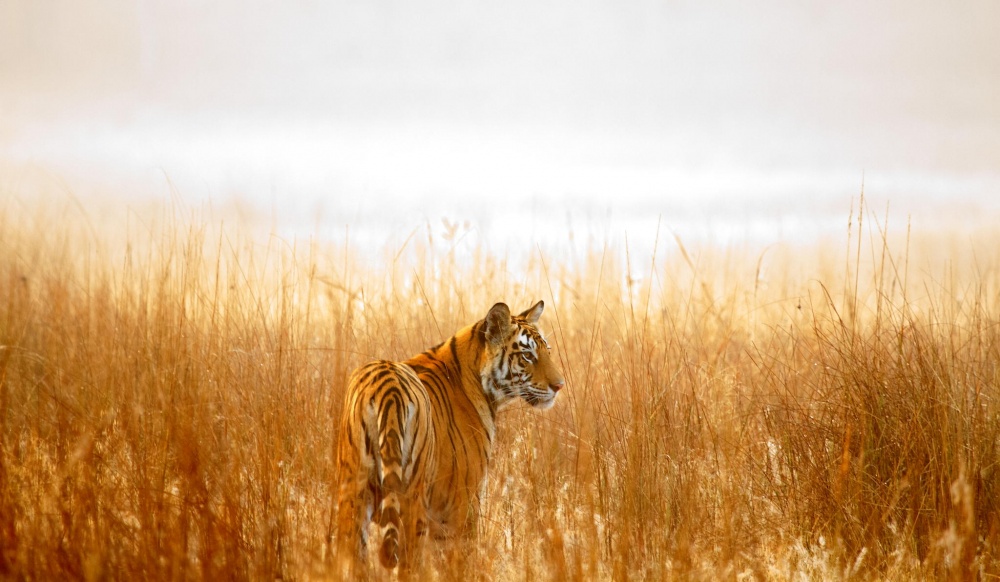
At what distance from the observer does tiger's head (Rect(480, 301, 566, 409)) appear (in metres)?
4.30

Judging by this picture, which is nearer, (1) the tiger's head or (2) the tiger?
(2) the tiger

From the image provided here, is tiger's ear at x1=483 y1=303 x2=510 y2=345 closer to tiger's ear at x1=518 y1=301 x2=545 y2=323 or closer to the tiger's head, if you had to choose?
the tiger's head

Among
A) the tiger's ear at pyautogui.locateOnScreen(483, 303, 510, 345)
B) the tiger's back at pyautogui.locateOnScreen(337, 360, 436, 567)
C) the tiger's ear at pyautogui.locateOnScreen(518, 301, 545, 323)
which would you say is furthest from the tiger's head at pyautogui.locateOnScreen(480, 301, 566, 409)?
the tiger's back at pyautogui.locateOnScreen(337, 360, 436, 567)

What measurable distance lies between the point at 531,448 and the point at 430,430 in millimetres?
1149

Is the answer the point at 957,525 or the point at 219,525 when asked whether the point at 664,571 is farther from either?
the point at 219,525

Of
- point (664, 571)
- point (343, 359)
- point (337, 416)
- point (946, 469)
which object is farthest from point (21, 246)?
point (946, 469)

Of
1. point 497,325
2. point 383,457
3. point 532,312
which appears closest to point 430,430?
point 383,457

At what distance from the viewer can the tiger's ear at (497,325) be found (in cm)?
418

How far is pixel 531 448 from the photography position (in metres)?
4.52

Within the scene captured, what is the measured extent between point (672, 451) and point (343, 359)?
6.97 ft

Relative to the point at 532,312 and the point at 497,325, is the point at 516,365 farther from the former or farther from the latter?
the point at 532,312

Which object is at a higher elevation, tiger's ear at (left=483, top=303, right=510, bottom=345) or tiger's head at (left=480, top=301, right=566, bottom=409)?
tiger's ear at (left=483, top=303, right=510, bottom=345)

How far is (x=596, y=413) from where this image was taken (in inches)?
191

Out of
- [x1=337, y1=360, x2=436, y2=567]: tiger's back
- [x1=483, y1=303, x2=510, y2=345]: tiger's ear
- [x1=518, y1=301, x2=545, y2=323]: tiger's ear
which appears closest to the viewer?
[x1=337, y1=360, x2=436, y2=567]: tiger's back
